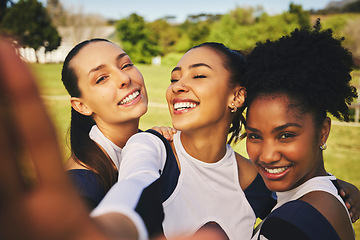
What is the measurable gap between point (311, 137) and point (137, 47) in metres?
54.0

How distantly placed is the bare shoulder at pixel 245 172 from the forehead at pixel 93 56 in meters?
1.49

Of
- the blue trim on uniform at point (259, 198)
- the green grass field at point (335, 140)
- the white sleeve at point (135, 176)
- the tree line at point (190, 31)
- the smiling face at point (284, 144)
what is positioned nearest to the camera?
the white sleeve at point (135, 176)

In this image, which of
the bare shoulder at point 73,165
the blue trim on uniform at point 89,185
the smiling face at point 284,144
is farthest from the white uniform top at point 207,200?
the bare shoulder at point 73,165

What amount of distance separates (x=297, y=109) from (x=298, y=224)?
0.79 meters

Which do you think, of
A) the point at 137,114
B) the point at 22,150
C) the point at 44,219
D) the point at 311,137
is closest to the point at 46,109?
the point at 22,150

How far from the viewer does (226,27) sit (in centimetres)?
5038

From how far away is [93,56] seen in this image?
8.28ft

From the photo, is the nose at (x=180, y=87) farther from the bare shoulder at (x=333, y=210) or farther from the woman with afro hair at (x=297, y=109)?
the bare shoulder at (x=333, y=210)

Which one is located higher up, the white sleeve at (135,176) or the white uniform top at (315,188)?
the white sleeve at (135,176)

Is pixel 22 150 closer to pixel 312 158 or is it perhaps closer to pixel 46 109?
pixel 46 109

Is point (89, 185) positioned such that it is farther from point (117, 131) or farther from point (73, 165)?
point (117, 131)

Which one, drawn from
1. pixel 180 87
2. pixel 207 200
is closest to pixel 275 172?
pixel 207 200

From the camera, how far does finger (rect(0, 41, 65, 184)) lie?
504 mm

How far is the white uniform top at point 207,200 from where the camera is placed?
2.14 meters
